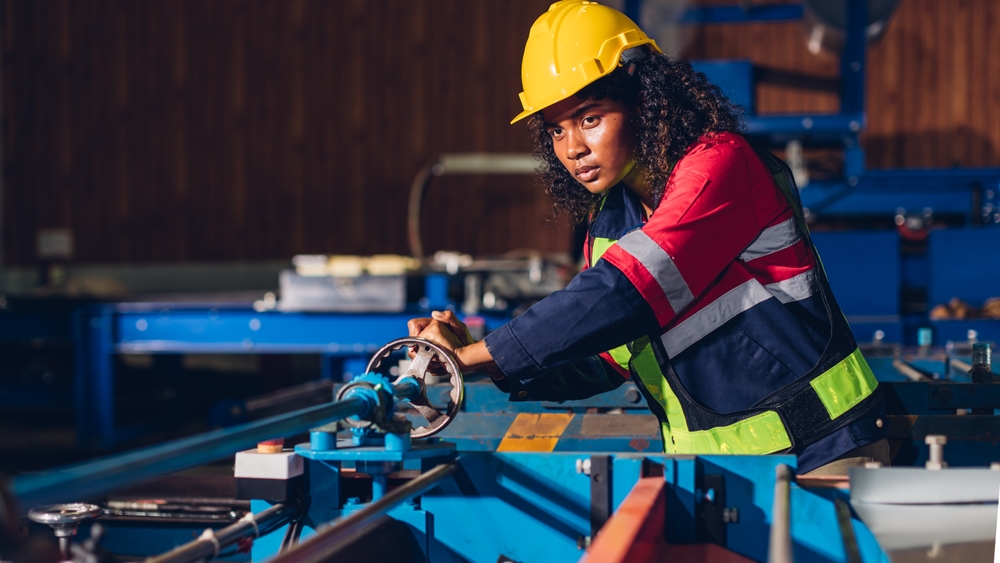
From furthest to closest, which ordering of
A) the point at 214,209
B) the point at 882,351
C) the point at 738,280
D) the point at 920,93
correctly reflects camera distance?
the point at 214,209 → the point at 920,93 → the point at 882,351 → the point at 738,280

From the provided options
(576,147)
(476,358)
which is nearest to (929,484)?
(476,358)

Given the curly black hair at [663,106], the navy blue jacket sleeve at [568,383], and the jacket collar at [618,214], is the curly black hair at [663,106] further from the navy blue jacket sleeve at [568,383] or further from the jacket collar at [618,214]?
the navy blue jacket sleeve at [568,383]

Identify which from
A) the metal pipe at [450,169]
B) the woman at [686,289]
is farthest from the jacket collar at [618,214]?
the metal pipe at [450,169]

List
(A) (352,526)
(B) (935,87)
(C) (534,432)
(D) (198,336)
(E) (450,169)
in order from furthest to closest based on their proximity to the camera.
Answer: (B) (935,87)
(E) (450,169)
(D) (198,336)
(C) (534,432)
(A) (352,526)

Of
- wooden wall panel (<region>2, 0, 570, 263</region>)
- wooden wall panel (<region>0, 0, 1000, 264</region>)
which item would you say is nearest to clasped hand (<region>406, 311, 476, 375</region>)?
wooden wall panel (<region>0, 0, 1000, 264</region>)

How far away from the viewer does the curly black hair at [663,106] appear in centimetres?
143

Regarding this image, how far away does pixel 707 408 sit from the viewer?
137 centimetres

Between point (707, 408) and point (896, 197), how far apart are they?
3159mm

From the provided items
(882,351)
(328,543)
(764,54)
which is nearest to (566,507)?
(328,543)

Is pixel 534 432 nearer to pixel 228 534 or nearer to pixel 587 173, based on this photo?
pixel 587 173

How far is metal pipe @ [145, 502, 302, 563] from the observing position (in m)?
0.96

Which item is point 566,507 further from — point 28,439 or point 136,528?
point 28,439

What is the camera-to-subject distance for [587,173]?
1.47m

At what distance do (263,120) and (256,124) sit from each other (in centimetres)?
7
